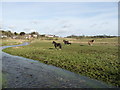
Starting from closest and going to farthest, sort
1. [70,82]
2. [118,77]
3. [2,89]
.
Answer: [2,89]
[70,82]
[118,77]

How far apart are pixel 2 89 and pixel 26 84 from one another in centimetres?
211

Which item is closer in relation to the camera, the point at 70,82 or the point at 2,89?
the point at 2,89

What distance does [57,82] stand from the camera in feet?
35.6

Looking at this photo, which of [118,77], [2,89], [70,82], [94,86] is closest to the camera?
[2,89]

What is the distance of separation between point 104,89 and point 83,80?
7.86 feet

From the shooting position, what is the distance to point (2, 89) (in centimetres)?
929

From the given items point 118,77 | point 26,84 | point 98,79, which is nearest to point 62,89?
point 26,84

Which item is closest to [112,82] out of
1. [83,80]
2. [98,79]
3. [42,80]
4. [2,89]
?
[98,79]

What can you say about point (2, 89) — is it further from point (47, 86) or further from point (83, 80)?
point (83, 80)

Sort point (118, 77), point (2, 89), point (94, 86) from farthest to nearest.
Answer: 1. point (118, 77)
2. point (94, 86)
3. point (2, 89)

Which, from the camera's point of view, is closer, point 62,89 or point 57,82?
point 62,89

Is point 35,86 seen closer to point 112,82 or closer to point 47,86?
point 47,86

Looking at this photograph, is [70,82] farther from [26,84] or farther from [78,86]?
[26,84]

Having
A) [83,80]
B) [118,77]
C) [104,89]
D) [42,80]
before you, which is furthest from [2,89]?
[118,77]
